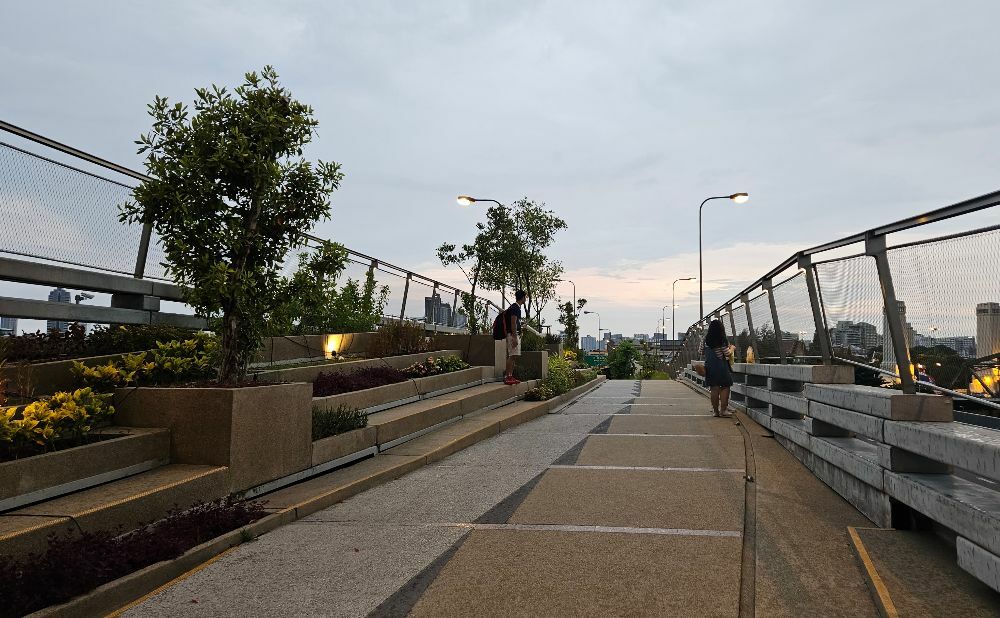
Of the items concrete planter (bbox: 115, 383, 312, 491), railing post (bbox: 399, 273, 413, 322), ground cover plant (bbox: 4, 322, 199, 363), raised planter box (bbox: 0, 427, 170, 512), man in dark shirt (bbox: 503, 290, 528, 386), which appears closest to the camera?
raised planter box (bbox: 0, 427, 170, 512)

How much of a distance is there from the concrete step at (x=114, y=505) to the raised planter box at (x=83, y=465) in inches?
2.6

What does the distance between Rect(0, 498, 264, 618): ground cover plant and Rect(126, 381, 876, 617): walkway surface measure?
259 mm

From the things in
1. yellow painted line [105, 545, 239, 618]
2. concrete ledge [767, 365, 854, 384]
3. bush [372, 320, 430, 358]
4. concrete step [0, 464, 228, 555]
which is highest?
bush [372, 320, 430, 358]

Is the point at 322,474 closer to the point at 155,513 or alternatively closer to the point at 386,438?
the point at 386,438

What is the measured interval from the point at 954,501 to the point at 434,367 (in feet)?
30.8

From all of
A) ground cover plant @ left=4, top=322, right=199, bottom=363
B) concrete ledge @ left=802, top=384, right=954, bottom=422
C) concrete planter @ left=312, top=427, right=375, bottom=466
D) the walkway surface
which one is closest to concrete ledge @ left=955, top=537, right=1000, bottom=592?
the walkway surface

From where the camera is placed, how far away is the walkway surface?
136 inches

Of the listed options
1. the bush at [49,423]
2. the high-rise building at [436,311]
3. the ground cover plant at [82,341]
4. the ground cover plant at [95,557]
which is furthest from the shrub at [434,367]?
the ground cover plant at [95,557]

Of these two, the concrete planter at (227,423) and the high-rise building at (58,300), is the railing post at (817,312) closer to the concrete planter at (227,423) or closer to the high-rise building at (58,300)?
the concrete planter at (227,423)

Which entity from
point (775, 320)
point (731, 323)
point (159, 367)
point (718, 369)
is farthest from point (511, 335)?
point (159, 367)

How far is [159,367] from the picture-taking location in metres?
6.25

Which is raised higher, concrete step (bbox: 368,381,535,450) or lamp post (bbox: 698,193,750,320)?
lamp post (bbox: 698,193,750,320)

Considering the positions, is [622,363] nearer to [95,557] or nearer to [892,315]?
[892,315]

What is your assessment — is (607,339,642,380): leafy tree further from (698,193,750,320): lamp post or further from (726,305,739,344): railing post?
(726,305,739,344): railing post
